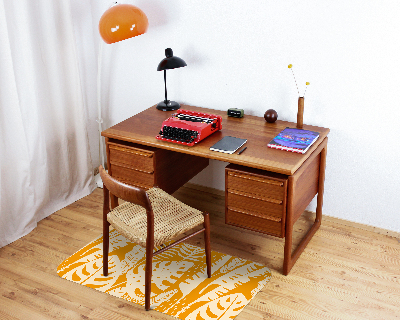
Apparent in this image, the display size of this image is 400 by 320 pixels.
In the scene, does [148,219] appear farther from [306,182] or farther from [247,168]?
[306,182]

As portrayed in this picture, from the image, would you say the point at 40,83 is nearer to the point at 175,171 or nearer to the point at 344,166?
the point at 175,171

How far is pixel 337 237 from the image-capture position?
284cm

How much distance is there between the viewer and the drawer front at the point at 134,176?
8.98 feet

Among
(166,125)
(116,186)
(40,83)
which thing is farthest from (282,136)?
(40,83)

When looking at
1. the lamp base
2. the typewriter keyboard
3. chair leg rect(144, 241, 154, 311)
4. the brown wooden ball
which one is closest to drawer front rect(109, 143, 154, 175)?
the typewriter keyboard

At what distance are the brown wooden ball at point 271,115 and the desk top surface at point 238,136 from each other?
0.03 m

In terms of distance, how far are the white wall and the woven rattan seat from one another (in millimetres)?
910

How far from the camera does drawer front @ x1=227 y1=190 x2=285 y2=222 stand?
2.37 m

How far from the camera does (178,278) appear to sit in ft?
8.21

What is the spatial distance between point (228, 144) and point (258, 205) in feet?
1.23

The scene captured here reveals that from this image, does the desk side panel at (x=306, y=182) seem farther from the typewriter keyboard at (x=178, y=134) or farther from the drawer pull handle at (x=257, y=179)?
the typewriter keyboard at (x=178, y=134)

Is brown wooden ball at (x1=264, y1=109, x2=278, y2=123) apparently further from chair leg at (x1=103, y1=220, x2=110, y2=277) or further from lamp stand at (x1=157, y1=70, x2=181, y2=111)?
chair leg at (x1=103, y1=220, x2=110, y2=277)

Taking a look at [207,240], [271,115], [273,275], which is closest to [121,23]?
[271,115]

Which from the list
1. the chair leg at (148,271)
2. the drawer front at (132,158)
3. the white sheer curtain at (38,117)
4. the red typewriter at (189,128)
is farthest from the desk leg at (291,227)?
the white sheer curtain at (38,117)
